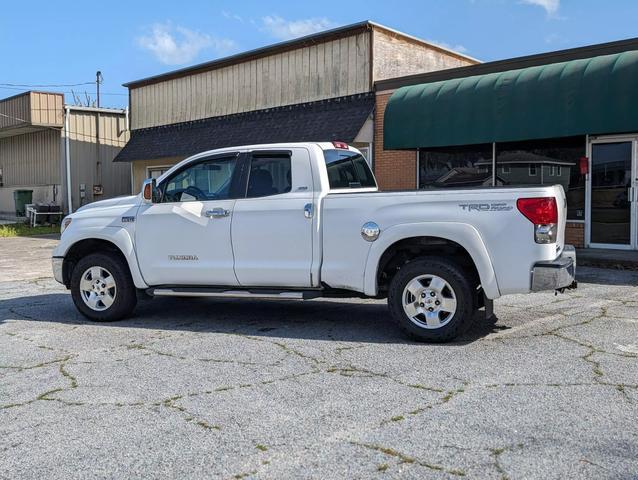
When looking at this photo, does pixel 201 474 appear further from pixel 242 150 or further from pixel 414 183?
pixel 414 183

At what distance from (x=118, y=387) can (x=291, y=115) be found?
14.6m

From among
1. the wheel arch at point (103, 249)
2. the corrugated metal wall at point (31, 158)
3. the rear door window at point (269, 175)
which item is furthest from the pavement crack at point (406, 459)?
the corrugated metal wall at point (31, 158)

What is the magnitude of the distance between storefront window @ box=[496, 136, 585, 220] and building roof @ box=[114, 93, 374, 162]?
3.94 m

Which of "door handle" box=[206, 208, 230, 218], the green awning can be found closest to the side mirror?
"door handle" box=[206, 208, 230, 218]

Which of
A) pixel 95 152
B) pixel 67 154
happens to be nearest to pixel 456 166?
pixel 67 154

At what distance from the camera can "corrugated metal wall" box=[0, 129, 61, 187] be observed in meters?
28.5

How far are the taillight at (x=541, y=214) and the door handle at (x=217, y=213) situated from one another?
301cm

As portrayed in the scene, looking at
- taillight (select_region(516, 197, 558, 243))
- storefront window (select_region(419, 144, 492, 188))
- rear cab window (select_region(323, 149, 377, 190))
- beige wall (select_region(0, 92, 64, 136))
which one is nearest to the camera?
taillight (select_region(516, 197, 558, 243))

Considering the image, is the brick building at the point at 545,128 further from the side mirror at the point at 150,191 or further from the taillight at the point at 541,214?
the side mirror at the point at 150,191

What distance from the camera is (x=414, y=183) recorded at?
52.4 feet

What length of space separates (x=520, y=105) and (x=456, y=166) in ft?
9.03

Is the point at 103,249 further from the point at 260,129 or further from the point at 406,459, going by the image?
the point at 260,129

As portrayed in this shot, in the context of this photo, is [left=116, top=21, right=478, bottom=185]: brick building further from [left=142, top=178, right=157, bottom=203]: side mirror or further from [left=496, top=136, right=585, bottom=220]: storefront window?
[left=142, top=178, right=157, bottom=203]: side mirror

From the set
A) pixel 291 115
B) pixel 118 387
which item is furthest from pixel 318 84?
pixel 118 387
